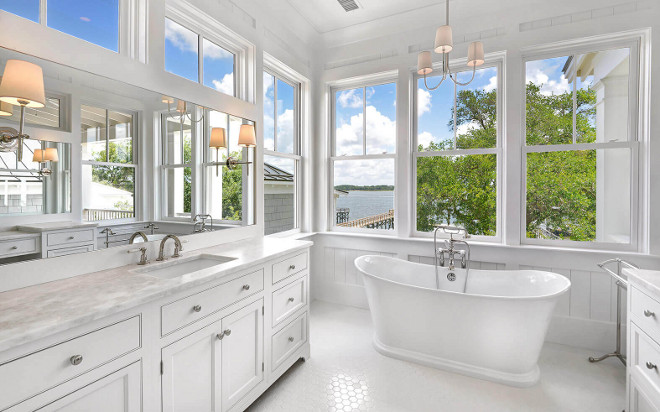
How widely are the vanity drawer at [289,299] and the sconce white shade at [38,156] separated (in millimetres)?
1350

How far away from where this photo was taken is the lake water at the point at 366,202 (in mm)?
3488

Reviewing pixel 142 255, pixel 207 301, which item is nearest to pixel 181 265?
pixel 142 255

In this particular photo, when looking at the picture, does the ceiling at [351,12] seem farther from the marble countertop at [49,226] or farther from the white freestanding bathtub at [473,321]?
the marble countertop at [49,226]

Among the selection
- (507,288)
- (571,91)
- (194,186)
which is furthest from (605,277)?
(194,186)

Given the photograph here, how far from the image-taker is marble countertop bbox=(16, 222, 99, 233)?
1368mm

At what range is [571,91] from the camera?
2.75 m

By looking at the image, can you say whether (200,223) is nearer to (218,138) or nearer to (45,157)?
(218,138)

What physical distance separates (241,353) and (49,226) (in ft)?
3.62

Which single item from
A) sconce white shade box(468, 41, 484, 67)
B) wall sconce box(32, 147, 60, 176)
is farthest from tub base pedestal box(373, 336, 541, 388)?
wall sconce box(32, 147, 60, 176)

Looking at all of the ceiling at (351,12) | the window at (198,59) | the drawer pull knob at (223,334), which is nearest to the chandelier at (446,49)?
the ceiling at (351,12)

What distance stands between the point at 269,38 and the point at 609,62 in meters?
2.90

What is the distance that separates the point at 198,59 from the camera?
237cm

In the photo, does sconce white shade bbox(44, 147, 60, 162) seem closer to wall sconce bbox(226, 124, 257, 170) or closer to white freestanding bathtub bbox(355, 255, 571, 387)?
wall sconce bbox(226, 124, 257, 170)

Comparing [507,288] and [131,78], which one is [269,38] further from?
[507,288]
